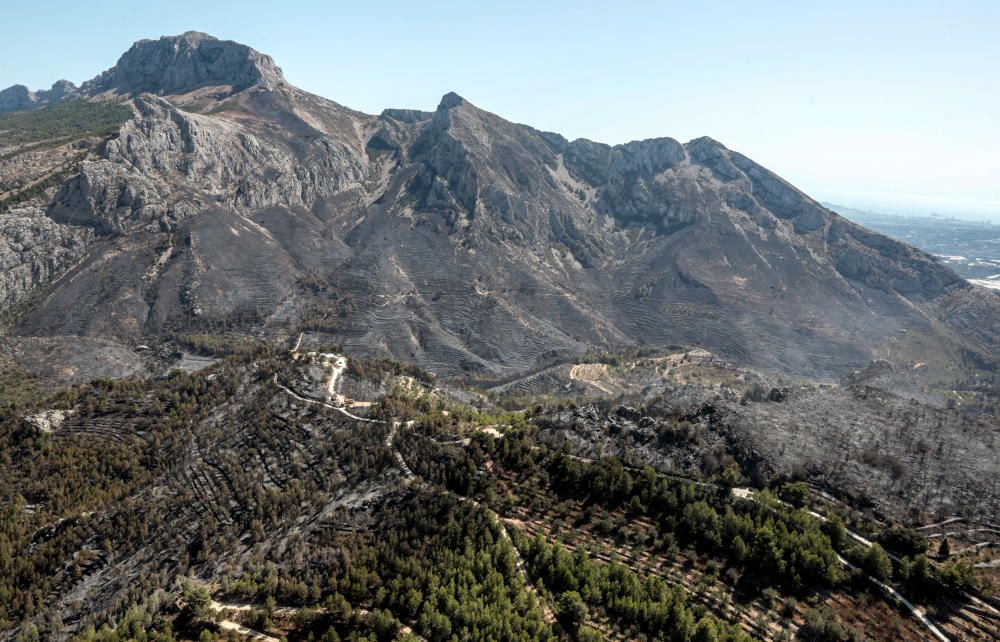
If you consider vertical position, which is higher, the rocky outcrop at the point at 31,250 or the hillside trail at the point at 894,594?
the rocky outcrop at the point at 31,250

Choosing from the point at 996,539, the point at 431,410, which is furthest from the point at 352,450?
the point at 996,539

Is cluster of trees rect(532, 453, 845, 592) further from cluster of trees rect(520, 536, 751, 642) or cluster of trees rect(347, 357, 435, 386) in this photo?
cluster of trees rect(347, 357, 435, 386)

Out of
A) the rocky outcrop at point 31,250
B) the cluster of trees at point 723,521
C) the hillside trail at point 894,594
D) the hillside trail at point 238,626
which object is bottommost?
the hillside trail at point 238,626

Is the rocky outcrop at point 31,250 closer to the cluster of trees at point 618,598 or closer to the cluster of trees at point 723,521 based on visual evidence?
the cluster of trees at point 723,521

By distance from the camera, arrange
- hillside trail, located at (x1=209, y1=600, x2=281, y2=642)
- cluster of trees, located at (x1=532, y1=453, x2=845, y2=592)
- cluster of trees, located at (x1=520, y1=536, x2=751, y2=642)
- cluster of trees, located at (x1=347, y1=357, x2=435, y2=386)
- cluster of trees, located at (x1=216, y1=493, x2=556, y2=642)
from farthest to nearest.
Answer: cluster of trees, located at (x1=347, y1=357, x2=435, y2=386)
cluster of trees, located at (x1=532, y1=453, x2=845, y2=592)
hillside trail, located at (x1=209, y1=600, x2=281, y2=642)
cluster of trees, located at (x1=216, y1=493, x2=556, y2=642)
cluster of trees, located at (x1=520, y1=536, x2=751, y2=642)

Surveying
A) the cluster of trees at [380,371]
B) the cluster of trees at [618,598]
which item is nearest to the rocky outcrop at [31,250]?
the cluster of trees at [380,371]

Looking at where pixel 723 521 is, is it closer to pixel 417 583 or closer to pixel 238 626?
pixel 417 583

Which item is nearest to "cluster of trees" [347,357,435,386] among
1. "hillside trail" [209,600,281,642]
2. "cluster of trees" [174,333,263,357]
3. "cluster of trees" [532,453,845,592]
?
"cluster of trees" [532,453,845,592]

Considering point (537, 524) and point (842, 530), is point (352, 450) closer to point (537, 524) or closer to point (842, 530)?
point (537, 524)

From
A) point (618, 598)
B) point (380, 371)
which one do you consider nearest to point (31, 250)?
point (380, 371)
